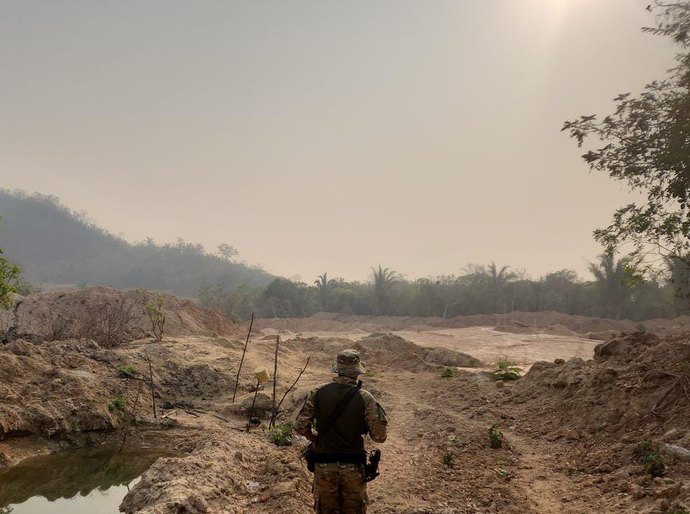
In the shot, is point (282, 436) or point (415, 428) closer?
point (282, 436)

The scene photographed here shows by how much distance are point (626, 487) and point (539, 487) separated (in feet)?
3.63

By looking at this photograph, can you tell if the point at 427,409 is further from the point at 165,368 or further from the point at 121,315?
the point at 121,315

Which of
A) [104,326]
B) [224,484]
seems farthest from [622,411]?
[104,326]

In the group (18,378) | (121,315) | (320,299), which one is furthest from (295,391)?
(320,299)

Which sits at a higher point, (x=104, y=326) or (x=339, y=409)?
(x=339, y=409)

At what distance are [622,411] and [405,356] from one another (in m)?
12.0

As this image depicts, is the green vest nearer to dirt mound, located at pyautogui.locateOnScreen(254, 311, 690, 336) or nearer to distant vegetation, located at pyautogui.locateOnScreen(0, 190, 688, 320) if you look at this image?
distant vegetation, located at pyautogui.locateOnScreen(0, 190, 688, 320)

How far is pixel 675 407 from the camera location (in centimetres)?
735

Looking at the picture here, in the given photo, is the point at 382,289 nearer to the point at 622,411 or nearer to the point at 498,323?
the point at 498,323

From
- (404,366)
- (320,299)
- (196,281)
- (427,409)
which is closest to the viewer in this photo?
(427,409)

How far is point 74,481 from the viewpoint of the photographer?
7.45m

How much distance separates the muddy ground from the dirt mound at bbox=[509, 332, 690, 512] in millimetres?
28

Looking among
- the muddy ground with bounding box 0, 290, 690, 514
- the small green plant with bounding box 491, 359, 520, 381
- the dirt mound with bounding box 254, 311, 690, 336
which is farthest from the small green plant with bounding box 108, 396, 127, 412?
the dirt mound with bounding box 254, 311, 690, 336

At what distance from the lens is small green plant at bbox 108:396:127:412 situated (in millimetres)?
10101
